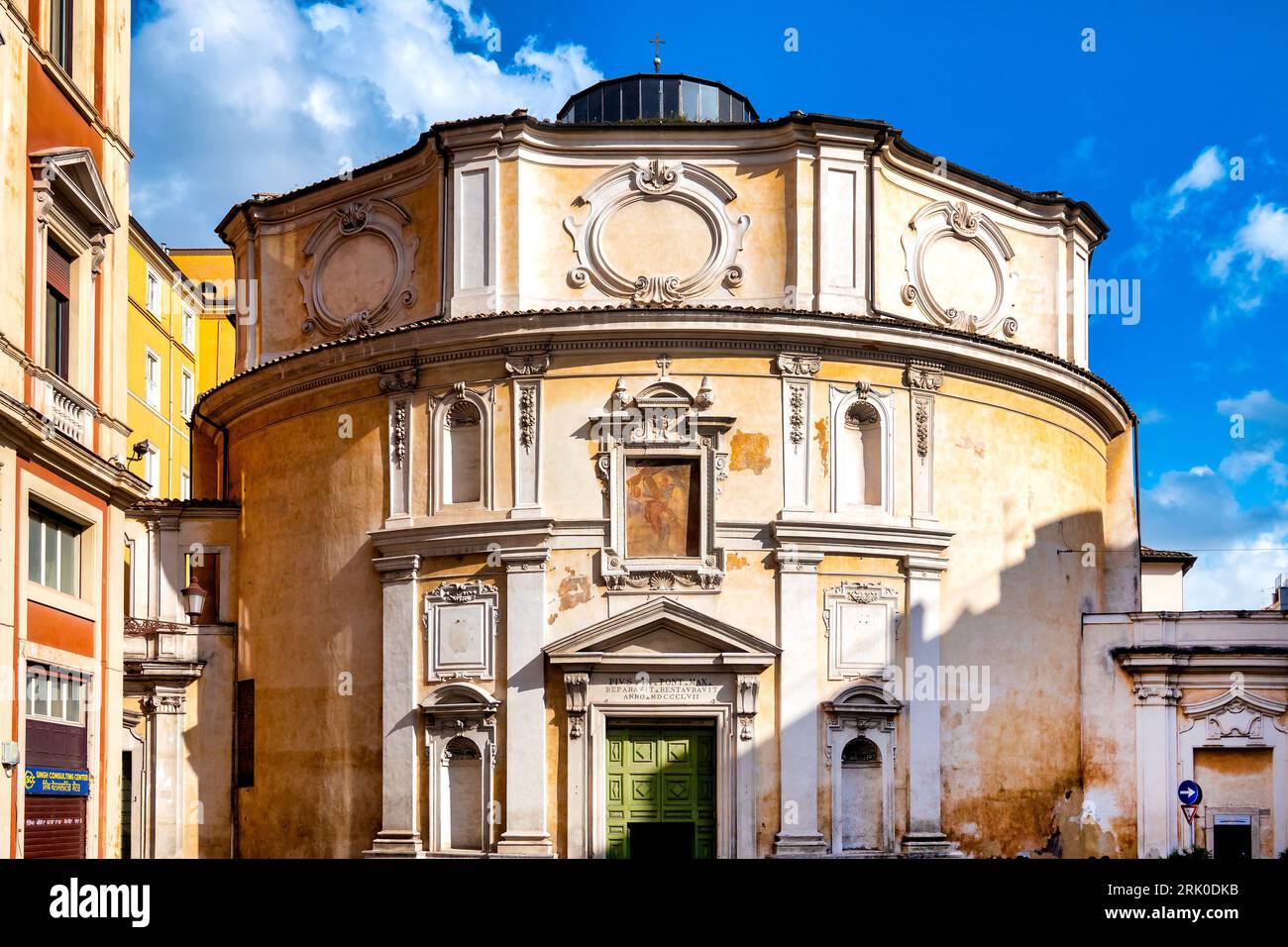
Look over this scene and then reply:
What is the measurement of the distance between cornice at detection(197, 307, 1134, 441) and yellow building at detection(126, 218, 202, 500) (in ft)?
67.5

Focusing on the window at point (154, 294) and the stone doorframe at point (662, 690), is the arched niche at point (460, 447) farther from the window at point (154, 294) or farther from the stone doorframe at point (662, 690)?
the window at point (154, 294)

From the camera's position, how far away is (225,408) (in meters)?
37.6

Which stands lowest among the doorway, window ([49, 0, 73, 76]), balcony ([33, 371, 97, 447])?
the doorway

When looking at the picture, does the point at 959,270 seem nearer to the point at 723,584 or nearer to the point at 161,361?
the point at 723,584

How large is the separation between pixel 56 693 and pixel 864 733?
1403cm

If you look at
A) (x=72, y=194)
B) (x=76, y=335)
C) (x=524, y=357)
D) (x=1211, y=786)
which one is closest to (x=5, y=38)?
(x=72, y=194)

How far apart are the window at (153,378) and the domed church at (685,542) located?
21301 millimetres

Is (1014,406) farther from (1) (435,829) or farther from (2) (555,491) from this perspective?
(1) (435,829)

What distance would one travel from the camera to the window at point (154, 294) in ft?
185

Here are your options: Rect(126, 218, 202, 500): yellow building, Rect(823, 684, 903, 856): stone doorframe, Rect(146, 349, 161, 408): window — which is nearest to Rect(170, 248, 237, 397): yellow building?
Rect(126, 218, 202, 500): yellow building

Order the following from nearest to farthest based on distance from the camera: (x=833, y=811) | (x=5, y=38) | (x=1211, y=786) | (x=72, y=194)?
(x=5, y=38) → (x=72, y=194) → (x=833, y=811) → (x=1211, y=786)

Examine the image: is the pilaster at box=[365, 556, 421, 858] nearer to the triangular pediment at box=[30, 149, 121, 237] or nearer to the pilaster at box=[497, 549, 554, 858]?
the pilaster at box=[497, 549, 554, 858]

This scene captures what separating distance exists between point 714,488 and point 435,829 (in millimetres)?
7582

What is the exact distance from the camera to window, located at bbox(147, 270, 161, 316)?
56.5 metres
